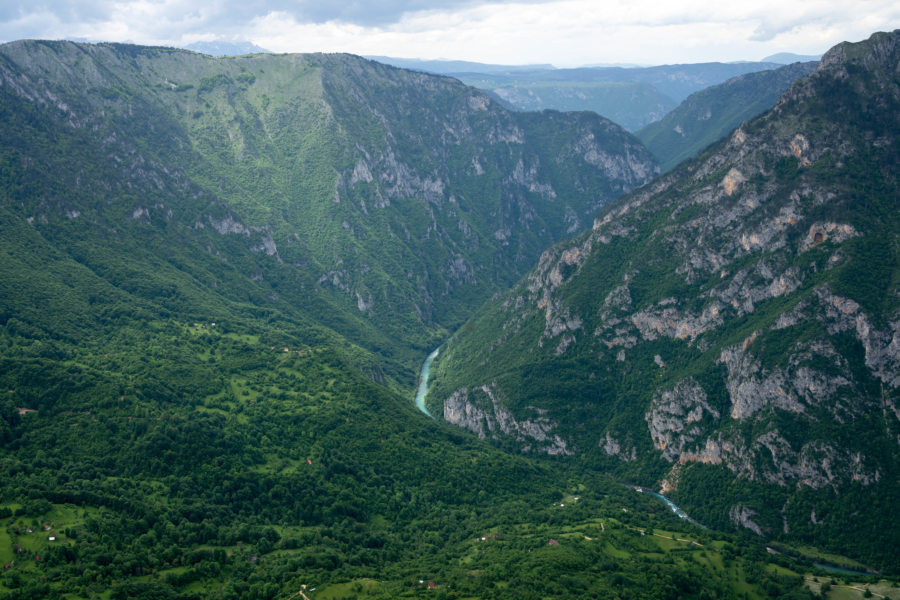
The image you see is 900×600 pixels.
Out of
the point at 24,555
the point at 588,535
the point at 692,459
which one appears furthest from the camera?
the point at 692,459

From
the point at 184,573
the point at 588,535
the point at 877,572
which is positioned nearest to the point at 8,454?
the point at 184,573

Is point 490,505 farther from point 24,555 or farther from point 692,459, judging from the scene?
point 24,555

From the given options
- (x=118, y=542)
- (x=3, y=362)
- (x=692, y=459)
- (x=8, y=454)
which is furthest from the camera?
(x=692, y=459)

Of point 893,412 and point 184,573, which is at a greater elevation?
point 893,412

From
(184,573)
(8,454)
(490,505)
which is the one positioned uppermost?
(8,454)

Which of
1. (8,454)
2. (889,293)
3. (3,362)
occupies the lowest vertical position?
(8,454)

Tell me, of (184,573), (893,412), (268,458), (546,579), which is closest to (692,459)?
(893,412)

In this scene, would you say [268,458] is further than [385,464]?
No

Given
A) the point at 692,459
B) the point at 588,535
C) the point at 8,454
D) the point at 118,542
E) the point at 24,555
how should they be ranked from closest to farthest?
the point at 24,555 → the point at 118,542 → the point at 8,454 → the point at 588,535 → the point at 692,459

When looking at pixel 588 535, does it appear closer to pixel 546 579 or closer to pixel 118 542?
pixel 546 579
